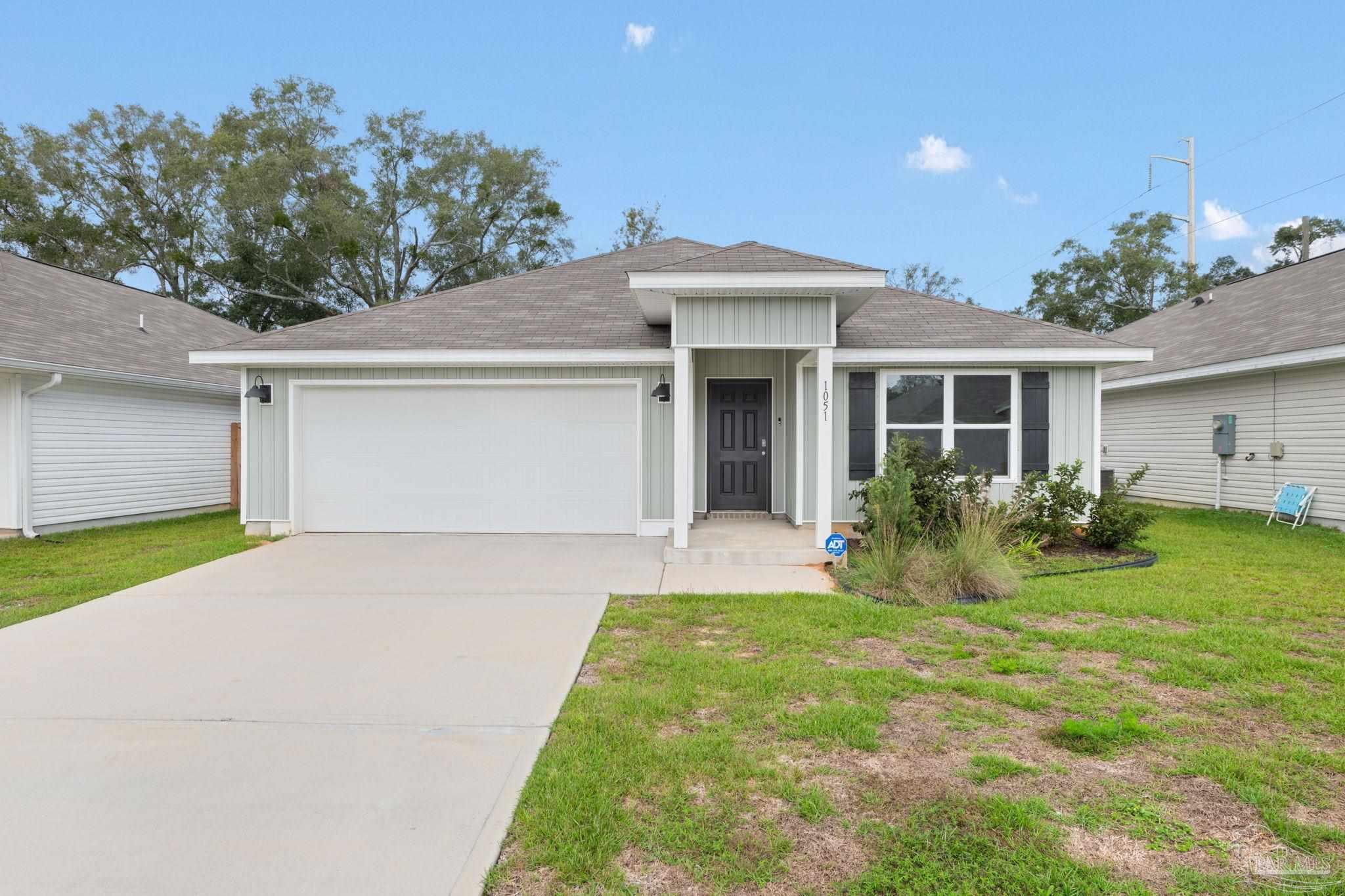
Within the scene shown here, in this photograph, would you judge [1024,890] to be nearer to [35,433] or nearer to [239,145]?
[35,433]

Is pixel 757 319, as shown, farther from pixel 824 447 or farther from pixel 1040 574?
pixel 1040 574

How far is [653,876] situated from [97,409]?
466 inches

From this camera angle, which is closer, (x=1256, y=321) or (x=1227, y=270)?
(x=1256, y=321)

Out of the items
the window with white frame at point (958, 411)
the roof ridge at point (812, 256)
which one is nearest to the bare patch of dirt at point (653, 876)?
the roof ridge at point (812, 256)

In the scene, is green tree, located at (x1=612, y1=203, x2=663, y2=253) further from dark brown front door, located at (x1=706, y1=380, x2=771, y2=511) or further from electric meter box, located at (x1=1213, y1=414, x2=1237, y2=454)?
electric meter box, located at (x1=1213, y1=414, x2=1237, y2=454)

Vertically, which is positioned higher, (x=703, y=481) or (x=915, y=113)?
(x=915, y=113)

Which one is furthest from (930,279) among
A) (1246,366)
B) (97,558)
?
(97,558)

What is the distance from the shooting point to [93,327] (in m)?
11.1

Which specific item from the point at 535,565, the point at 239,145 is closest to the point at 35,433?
the point at 535,565

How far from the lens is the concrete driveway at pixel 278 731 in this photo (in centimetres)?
223

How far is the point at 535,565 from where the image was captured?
22.6ft

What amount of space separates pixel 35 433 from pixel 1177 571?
45.7 ft

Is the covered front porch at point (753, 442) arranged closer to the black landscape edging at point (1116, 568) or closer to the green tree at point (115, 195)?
the black landscape edging at point (1116, 568)

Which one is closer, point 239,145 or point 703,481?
point 703,481
